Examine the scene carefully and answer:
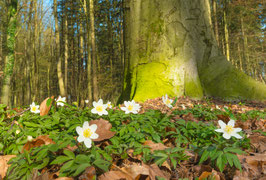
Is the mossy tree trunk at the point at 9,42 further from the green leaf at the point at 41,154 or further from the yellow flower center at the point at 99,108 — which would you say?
the green leaf at the point at 41,154

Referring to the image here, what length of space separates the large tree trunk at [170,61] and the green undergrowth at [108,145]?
2.65 meters

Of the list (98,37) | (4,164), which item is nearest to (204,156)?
(4,164)

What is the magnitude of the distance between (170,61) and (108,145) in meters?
3.65

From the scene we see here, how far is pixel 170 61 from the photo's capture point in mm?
4746

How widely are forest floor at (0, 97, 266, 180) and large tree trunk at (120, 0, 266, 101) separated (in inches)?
108

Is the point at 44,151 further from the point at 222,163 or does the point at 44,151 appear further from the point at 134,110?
the point at 222,163

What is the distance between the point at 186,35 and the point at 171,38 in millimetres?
486

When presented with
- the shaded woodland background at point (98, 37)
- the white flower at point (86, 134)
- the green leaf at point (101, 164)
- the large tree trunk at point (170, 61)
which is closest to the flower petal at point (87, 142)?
the white flower at point (86, 134)

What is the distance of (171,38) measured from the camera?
4855 mm

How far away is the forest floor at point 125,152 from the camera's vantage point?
115 centimetres

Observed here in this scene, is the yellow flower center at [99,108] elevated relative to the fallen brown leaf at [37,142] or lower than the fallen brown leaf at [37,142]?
elevated

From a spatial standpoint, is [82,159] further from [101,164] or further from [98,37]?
[98,37]

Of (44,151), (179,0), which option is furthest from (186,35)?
(44,151)

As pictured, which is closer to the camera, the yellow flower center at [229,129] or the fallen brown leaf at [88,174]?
the fallen brown leaf at [88,174]
